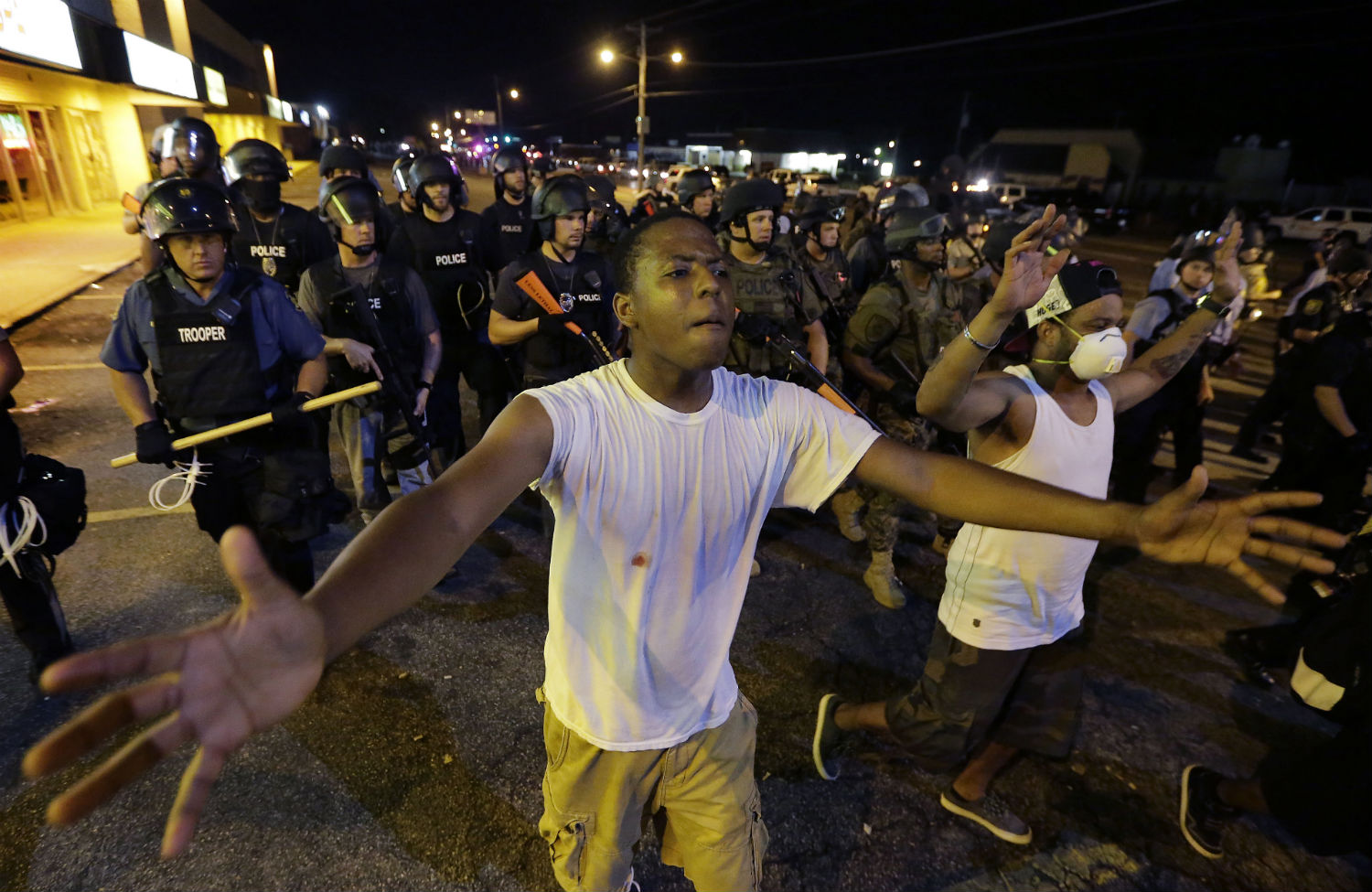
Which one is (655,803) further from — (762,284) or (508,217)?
(508,217)

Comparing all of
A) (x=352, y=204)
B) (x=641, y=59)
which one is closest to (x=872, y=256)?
(x=352, y=204)

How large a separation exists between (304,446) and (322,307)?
1.23 meters

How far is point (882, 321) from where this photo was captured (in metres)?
4.71

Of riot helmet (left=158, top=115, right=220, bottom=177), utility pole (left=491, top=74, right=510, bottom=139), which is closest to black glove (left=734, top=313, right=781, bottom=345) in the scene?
Result: riot helmet (left=158, top=115, right=220, bottom=177)

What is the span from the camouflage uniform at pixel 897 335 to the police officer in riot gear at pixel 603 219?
11.4 feet

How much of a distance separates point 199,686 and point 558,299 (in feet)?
12.4

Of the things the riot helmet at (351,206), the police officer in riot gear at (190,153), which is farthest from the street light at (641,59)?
the riot helmet at (351,206)

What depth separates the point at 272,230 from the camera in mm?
5473

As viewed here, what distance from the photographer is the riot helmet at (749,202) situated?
491 centimetres

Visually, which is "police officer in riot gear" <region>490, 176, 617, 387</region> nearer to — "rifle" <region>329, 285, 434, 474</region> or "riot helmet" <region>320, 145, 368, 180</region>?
"rifle" <region>329, 285, 434, 474</region>

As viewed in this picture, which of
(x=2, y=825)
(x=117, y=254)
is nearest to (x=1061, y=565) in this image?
(x=2, y=825)

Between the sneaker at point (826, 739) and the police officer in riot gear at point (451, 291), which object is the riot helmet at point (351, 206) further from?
the sneaker at point (826, 739)

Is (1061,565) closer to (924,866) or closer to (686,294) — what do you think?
(924,866)

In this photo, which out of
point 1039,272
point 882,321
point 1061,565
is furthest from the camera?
point 882,321
